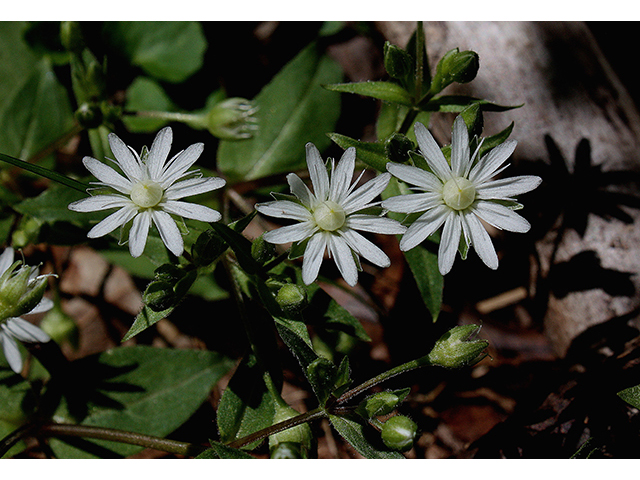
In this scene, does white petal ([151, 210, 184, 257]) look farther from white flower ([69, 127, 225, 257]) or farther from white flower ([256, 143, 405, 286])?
white flower ([256, 143, 405, 286])

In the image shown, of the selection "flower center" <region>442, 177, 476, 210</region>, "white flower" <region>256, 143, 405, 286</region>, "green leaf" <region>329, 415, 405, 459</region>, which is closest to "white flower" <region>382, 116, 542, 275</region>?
"flower center" <region>442, 177, 476, 210</region>

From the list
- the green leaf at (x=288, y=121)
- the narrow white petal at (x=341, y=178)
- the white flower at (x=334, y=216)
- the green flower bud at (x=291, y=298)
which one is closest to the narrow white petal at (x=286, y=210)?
the white flower at (x=334, y=216)

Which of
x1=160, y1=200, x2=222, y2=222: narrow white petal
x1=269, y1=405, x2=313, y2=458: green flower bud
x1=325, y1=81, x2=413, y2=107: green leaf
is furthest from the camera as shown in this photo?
x1=325, y1=81, x2=413, y2=107: green leaf

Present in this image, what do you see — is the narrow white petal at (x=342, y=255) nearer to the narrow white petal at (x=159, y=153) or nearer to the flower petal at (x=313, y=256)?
the flower petal at (x=313, y=256)

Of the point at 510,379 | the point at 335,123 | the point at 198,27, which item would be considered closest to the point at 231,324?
the point at 335,123
